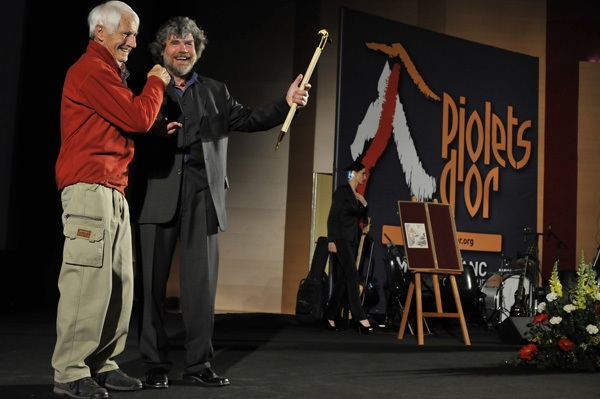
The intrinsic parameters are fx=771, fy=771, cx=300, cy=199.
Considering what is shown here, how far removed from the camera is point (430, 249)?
18.8 feet

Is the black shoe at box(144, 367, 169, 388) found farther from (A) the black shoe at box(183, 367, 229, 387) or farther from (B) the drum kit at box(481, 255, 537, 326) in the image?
(B) the drum kit at box(481, 255, 537, 326)

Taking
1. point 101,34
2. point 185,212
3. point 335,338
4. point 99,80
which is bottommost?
point 335,338

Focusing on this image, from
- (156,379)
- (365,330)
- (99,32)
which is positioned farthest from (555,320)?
(99,32)

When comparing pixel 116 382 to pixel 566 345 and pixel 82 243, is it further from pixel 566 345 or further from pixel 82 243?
pixel 566 345

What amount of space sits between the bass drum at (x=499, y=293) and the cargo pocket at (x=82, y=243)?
607cm

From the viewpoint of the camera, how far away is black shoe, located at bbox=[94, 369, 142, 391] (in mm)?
2900

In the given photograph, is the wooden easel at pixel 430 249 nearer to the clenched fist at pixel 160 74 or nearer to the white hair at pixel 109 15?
the clenched fist at pixel 160 74

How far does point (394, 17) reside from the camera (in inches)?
394

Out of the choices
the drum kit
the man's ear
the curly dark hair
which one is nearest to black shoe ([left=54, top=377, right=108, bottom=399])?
the man's ear

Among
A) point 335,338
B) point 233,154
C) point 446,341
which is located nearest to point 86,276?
point 335,338

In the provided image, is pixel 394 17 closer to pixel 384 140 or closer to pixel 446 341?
pixel 384 140

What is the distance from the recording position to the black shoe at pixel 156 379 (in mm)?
3014

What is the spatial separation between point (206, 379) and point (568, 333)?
Result: 2.24 metres

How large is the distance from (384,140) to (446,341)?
2.35m
